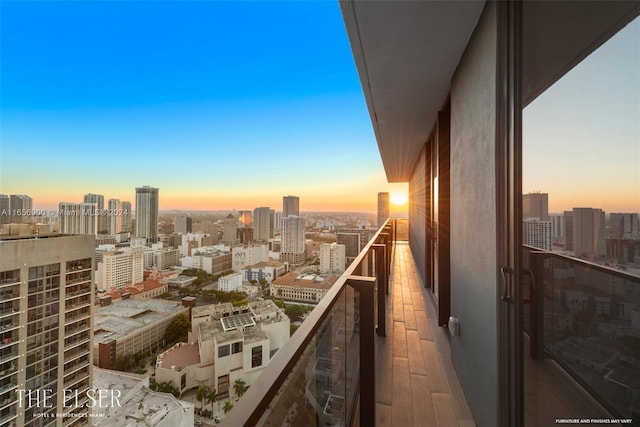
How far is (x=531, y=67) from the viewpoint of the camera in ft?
4.18

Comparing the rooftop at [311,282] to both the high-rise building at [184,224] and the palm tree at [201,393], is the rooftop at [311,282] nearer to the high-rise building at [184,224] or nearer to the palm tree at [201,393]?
the palm tree at [201,393]

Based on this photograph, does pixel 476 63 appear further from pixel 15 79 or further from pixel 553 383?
pixel 15 79

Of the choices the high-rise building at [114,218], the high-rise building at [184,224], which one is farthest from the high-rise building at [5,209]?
the high-rise building at [184,224]

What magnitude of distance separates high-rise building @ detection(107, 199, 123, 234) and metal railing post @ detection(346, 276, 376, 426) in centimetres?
641

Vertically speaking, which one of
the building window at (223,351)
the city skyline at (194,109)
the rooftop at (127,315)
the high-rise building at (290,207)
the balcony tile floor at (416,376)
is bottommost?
the rooftop at (127,315)

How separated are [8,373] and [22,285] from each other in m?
1.23

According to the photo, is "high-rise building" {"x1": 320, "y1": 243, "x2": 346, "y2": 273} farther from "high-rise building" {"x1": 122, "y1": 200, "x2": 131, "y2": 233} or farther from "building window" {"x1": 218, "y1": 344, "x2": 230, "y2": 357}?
"high-rise building" {"x1": 122, "y1": 200, "x2": 131, "y2": 233}

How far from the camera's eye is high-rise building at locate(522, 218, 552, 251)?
118cm

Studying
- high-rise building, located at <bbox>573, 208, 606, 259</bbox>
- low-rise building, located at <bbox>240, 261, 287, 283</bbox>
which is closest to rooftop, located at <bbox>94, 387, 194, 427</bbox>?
low-rise building, located at <bbox>240, 261, 287, 283</bbox>

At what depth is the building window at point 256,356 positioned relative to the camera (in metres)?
2.96

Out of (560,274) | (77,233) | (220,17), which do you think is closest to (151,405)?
(77,233)

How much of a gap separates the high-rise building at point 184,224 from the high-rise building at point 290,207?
3.11 meters

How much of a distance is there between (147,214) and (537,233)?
8414 mm

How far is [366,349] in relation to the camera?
1.65 metres
